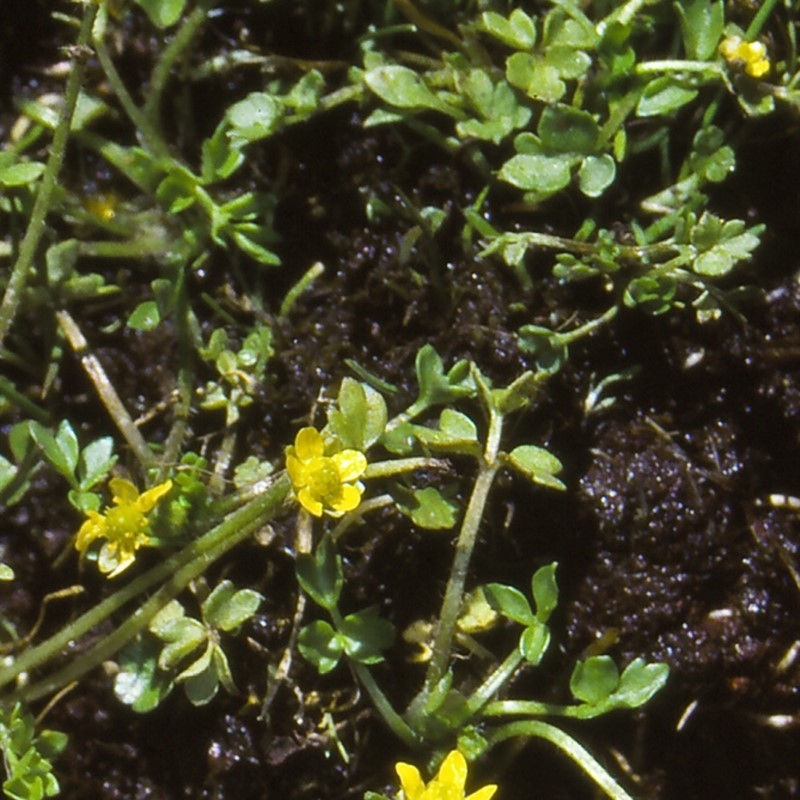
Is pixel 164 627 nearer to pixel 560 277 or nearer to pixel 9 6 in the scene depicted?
pixel 560 277

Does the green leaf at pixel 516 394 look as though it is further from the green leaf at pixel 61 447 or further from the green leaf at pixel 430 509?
the green leaf at pixel 61 447

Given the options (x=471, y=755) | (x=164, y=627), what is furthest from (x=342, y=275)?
(x=471, y=755)

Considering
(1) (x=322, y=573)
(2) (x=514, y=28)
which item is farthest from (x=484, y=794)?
(2) (x=514, y=28)

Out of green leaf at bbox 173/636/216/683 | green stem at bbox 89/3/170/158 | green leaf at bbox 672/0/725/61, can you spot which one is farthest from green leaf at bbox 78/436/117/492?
green leaf at bbox 672/0/725/61

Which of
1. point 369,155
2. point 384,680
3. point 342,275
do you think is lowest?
point 384,680

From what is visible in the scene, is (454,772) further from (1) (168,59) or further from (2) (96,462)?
(1) (168,59)

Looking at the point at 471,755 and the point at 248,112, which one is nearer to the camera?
the point at 471,755

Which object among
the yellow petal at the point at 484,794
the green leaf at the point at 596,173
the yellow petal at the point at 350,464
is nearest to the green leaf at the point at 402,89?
the green leaf at the point at 596,173
